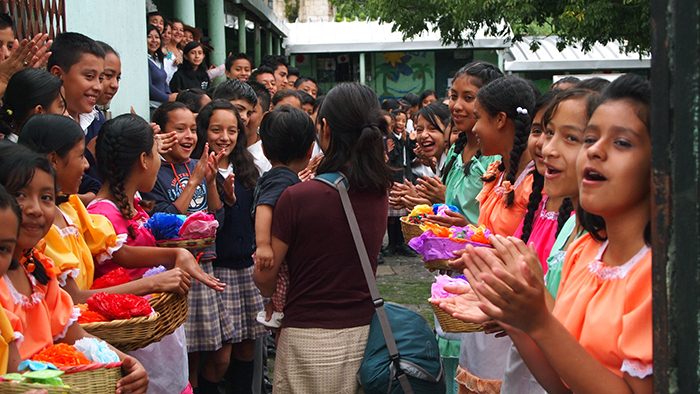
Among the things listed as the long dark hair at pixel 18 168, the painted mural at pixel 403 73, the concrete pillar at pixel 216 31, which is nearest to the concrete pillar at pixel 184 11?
the concrete pillar at pixel 216 31

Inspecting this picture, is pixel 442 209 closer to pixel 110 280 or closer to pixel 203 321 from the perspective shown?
pixel 203 321

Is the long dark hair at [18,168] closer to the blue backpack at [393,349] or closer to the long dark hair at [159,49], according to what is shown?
the blue backpack at [393,349]

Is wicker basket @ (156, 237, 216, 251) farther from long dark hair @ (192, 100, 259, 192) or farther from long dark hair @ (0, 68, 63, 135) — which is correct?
long dark hair @ (192, 100, 259, 192)

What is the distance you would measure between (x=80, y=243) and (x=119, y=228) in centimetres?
36

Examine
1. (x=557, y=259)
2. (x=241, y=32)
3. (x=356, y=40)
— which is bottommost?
(x=557, y=259)

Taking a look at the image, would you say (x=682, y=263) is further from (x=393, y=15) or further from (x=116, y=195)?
(x=393, y=15)

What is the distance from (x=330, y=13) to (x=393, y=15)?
717 inches

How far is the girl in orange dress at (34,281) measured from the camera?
1.92 m

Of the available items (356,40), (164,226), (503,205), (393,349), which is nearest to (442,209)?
(503,205)

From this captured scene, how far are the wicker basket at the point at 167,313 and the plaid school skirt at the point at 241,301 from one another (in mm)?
1427

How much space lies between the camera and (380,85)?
2255 cm

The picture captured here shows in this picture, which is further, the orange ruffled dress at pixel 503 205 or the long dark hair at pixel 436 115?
the long dark hair at pixel 436 115

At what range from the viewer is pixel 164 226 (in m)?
3.10

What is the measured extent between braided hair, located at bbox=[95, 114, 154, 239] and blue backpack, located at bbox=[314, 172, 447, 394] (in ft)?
3.27
